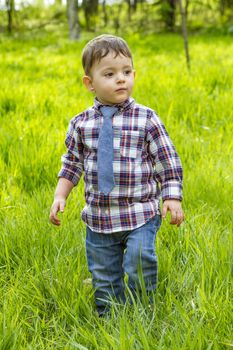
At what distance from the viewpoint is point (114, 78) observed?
2152 millimetres

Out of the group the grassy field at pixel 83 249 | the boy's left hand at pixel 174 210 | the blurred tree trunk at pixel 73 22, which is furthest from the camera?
the blurred tree trunk at pixel 73 22

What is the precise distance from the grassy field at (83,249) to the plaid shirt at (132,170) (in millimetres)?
290

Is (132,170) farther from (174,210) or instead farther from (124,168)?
(174,210)

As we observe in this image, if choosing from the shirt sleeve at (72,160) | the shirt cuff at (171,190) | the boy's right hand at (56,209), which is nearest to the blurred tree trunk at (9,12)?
the shirt sleeve at (72,160)

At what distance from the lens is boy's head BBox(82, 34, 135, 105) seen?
2152 mm

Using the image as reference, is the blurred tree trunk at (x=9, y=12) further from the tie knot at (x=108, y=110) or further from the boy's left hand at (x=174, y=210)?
the boy's left hand at (x=174, y=210)

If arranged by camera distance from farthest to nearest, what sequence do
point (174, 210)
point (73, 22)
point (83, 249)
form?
point (73, 22)
point (83, 249)
point (174, 210)

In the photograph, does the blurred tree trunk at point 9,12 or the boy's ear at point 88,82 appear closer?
the boy's ear at point 88,82

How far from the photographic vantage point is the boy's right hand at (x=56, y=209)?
2246mm

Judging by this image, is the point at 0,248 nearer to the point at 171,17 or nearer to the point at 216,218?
the point at 216,218

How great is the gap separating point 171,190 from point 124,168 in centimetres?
20

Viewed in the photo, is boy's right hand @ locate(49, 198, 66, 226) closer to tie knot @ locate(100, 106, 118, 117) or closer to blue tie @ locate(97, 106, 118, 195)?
blue tie @ locate(97, 106, 118, 195)

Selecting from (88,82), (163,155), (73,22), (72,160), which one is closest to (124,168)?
(163,155)

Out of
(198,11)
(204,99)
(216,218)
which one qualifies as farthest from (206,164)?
(198,11)
